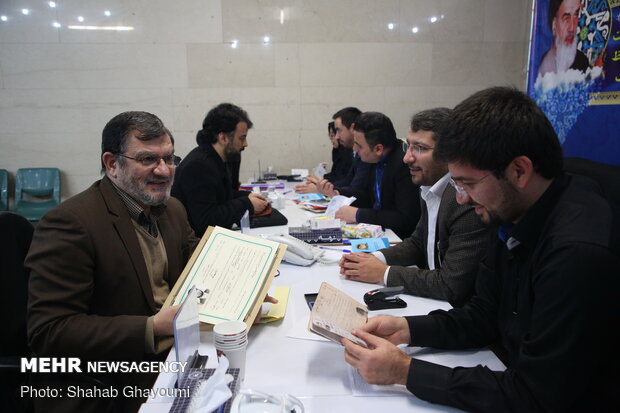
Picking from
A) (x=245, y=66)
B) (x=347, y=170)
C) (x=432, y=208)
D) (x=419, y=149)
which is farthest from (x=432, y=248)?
(x=245, y=66)

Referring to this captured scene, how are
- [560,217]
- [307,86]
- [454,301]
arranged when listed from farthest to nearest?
[307,86] → [454,301] → [560,217]

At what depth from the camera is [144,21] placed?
5422mm

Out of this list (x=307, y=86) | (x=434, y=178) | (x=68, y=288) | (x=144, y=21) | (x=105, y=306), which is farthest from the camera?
(x=307, y=86)

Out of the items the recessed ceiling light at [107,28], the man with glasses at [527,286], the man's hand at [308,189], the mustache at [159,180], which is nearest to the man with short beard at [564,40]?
the man's hand at [308,189]

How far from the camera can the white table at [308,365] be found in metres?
1.02

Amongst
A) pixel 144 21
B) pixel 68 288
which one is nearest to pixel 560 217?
pixel 68 288

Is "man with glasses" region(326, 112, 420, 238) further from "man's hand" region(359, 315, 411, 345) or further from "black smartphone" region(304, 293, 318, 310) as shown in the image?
"man's hand" region(359, 315, 411, 345)

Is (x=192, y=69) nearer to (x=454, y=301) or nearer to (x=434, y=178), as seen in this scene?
(x=434, y=178)

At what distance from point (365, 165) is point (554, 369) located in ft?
11.0

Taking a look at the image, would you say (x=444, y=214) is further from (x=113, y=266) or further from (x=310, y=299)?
(x=113, y=266)

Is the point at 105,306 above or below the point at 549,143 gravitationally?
below

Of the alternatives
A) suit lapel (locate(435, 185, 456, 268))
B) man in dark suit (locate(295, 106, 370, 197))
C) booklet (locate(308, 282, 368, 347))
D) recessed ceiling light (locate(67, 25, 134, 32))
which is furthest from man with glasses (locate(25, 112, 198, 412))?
recessed ceiling light (locate(67, 25, 134, 32))

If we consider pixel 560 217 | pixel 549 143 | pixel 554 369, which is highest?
pixel 549 143

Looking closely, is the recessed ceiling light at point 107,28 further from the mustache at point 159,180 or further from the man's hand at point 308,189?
the mustache at point 159,180
